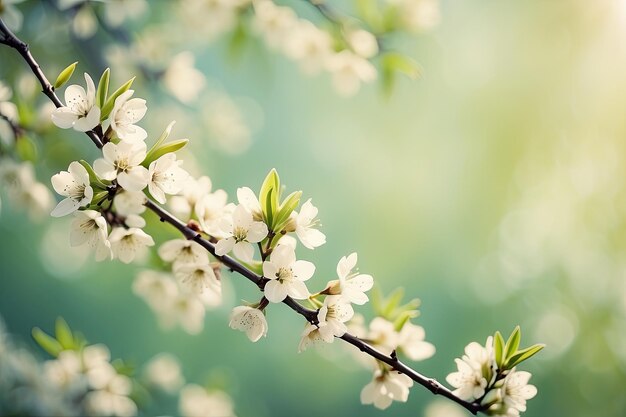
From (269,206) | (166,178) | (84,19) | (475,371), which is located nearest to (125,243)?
(166,178)

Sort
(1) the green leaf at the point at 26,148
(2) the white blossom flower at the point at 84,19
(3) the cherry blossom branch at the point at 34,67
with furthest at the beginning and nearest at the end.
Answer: (2) the white blossom flower at the point at 84,19 < (1) the green leaf at the point at 26,148 < (3) the cherry blossom branch at the point at 34,67

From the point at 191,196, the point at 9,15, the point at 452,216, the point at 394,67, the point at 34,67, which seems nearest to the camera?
the point at 34,67

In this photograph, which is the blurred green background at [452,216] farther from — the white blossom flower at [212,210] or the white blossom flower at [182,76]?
the white blossom flower at [212,210]

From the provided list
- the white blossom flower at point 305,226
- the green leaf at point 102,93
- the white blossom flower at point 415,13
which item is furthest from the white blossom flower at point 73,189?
the white blossom flower at point 415,13

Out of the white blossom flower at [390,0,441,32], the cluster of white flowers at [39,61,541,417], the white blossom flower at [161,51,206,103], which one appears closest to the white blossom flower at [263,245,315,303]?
the cluster of white flowers at [39,61,541,417]

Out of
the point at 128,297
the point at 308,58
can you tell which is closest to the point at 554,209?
the point at 308,58

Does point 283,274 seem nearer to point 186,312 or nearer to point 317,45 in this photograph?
point 186,312
